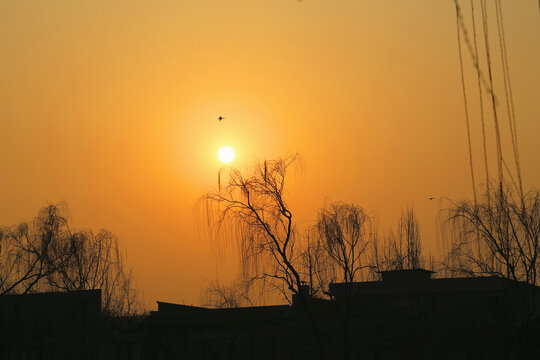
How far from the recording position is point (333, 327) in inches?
1342

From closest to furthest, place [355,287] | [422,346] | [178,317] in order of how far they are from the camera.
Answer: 1. [178,317]
2. [422,346]
3. [355,287]

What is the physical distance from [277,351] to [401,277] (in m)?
7.84

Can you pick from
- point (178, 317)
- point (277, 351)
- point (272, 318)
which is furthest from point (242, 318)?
point (277, 351)

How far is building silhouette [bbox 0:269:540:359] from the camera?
2803 centimetres

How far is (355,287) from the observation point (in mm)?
37500

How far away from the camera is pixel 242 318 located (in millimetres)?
26328

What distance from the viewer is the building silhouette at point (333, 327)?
28031mm

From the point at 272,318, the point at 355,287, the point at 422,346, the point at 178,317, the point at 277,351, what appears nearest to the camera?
the point at 272,318

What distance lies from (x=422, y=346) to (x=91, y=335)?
1487 cm

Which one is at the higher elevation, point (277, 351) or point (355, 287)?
point (355, 287)

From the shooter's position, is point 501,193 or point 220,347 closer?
point 501,193

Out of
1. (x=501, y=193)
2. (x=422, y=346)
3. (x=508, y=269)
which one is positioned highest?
(x=501, y=193)

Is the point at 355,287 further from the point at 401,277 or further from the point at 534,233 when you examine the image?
the point at 534,233

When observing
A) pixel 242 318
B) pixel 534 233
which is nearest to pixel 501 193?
pixel 534 233
